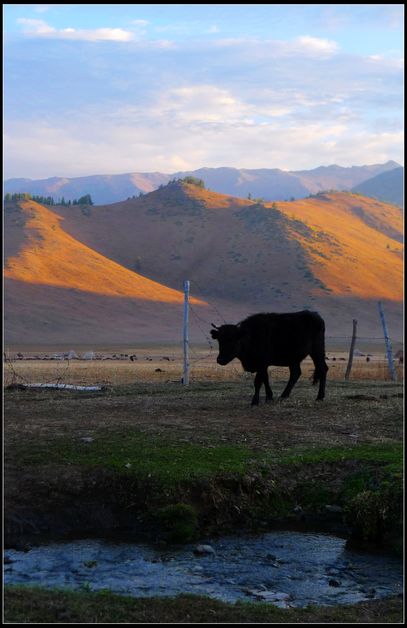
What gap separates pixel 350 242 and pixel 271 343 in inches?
3049

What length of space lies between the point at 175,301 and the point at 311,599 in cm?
5791

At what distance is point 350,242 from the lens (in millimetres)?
90625

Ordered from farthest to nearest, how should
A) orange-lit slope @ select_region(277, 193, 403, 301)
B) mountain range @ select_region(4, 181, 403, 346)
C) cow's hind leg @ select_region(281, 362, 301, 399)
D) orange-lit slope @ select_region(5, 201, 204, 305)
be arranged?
orange-lit slope @ select_region(277, 193, 403, 301) → orange-lit slope @ select_region(5, 201, 204, 305) → mountain range @ select_region(4, 181, 403, 346) → cow's hind leg @ select_region(281, 362, 301, 399)

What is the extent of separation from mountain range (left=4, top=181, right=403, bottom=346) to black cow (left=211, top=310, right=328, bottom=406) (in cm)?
3366

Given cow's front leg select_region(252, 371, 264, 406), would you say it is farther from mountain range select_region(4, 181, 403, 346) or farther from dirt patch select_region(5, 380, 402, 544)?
mountain range select_region(4, 181, 403, 346)

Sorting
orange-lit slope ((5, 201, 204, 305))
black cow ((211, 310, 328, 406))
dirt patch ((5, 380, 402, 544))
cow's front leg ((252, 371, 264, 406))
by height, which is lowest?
dirt patch ((5, 380, 402, 544))

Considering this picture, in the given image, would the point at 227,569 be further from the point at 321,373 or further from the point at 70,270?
the point at 70,270

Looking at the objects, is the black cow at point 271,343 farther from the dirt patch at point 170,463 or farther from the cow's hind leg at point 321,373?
the dirt patch at point 170,463

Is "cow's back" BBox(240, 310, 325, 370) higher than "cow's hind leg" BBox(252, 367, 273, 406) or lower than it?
higher

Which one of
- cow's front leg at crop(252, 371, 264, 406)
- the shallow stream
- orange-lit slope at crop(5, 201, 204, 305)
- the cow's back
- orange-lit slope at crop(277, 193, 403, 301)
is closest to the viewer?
the shallow stream

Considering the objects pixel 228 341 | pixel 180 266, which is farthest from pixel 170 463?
pixel 180 266

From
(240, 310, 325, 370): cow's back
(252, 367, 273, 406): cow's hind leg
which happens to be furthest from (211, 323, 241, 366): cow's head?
(252, 367, 273, 406): cow's hind leg

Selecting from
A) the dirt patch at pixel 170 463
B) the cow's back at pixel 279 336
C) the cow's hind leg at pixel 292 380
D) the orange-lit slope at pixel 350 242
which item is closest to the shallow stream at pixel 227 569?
the dirt patch at pixel 170 463

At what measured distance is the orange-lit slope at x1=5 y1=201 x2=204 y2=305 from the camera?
6231 centimetres
